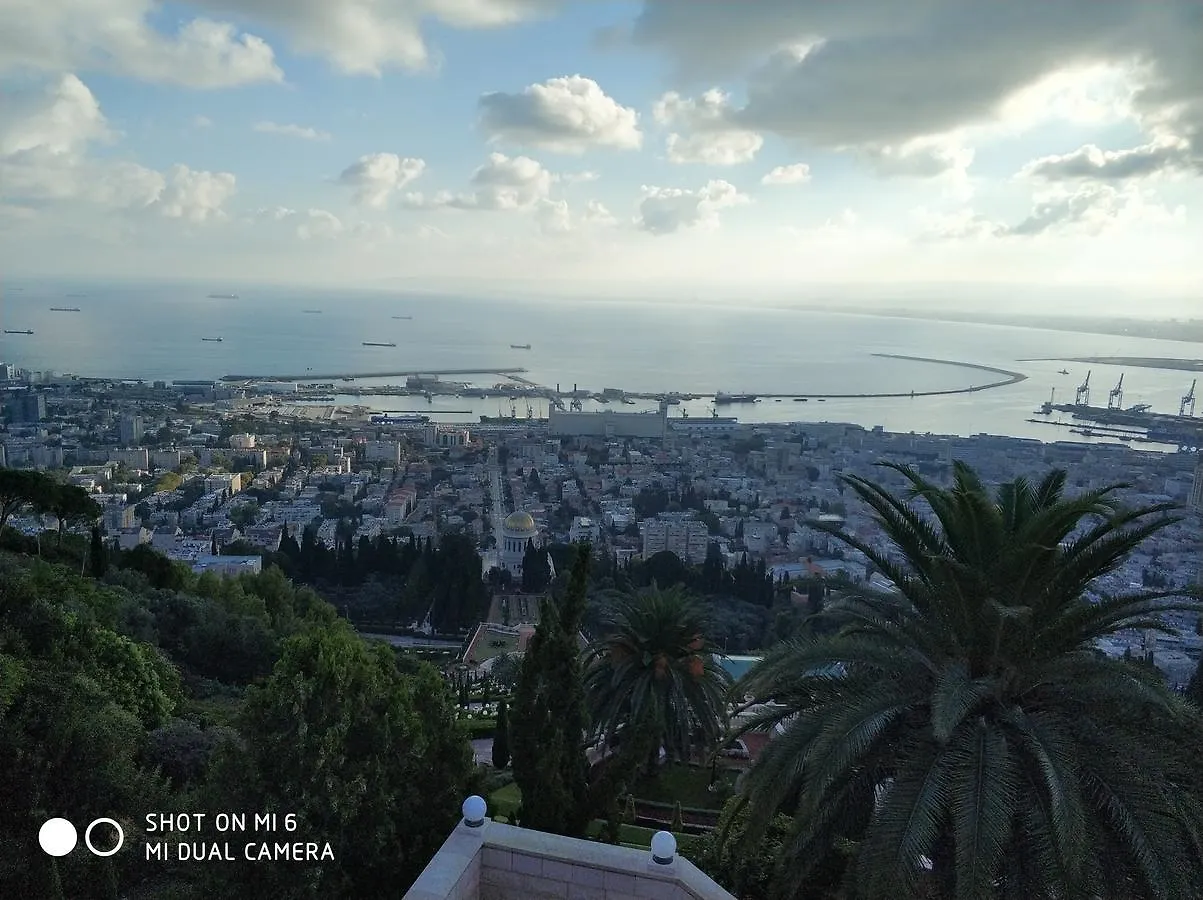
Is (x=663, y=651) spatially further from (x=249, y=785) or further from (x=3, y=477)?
(x=3, y=477)

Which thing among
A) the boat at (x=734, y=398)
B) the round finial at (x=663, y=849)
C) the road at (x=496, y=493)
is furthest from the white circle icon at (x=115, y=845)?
the boat at (x=734, y=398)

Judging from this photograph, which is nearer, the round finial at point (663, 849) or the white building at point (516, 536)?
A: the round finial at point (663, 849)

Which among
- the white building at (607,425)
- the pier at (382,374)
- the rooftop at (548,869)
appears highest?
the rooftop at (548,869)

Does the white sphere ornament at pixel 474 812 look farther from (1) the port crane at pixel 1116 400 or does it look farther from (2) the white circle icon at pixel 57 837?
(1) the port crane at pixel 1116 400

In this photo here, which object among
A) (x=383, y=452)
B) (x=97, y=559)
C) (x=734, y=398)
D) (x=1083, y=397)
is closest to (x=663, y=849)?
(x=97, y=559)

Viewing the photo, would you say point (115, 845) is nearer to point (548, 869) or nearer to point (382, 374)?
point (548, 869)

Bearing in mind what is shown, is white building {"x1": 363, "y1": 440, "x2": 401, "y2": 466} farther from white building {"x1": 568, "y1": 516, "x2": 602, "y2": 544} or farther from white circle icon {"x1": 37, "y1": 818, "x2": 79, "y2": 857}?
white circle icon {"x1": 37, "y1": 818, "x2": 79, "y2": 857}

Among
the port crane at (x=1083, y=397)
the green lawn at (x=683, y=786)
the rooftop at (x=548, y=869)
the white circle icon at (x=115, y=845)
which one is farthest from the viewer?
the port crane at (x=1083, y=397)

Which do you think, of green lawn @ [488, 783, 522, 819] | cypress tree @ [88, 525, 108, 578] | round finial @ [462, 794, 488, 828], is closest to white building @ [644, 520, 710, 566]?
cypress tree @ [88, 525, 108, 578]
